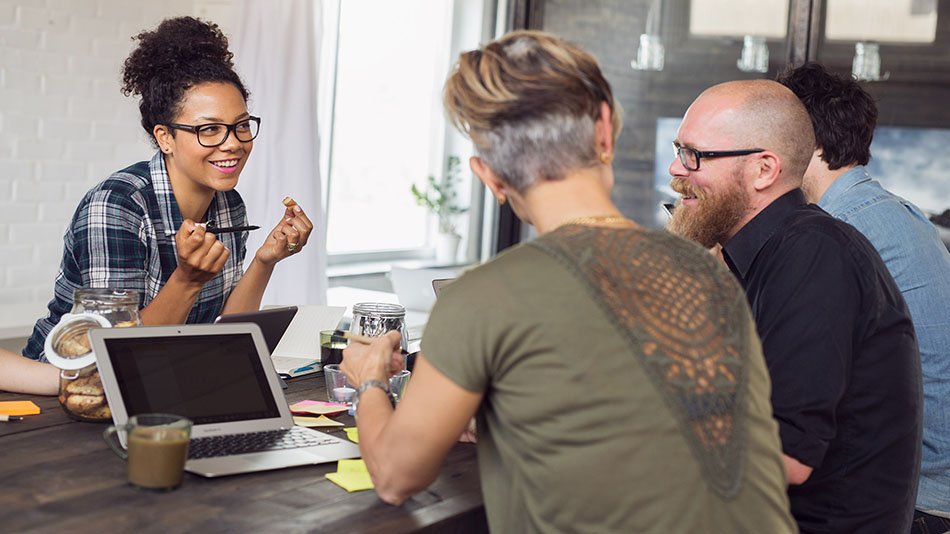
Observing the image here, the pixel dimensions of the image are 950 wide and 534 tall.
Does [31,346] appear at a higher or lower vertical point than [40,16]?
lower

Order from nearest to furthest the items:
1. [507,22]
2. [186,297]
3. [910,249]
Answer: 1. [186,297]
2. [910,249]
3. [507,22]

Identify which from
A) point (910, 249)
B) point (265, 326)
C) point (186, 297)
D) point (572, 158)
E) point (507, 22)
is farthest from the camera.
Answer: point (507, 22)

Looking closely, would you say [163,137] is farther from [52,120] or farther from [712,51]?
[712,51]

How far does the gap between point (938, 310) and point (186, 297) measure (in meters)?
1.63

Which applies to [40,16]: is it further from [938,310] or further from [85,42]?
[938,310]

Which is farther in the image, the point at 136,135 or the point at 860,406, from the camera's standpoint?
the point at 136,135

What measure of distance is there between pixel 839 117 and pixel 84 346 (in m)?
1.79

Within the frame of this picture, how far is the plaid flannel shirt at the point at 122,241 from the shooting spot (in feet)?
7.06

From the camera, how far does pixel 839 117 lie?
2443 millimetres

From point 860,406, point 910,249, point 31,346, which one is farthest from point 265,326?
point 910,249

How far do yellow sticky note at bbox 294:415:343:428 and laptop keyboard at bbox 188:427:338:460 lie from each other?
5 cm

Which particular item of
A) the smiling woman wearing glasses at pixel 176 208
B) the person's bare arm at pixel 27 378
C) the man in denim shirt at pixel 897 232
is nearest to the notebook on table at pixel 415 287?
the smiling woman wearing glasses at pixel 176 208

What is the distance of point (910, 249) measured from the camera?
2277 mm

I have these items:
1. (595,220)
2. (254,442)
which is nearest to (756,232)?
(595,220)
